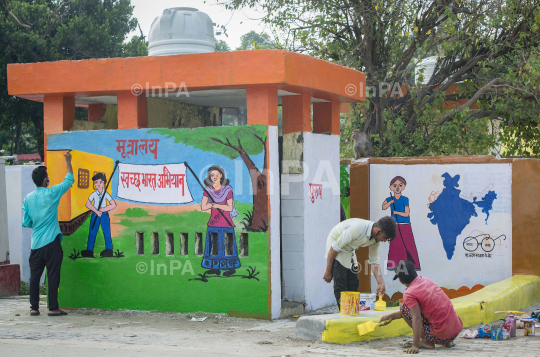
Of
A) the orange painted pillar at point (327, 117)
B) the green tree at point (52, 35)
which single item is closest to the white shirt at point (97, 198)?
the orange painted pillar at point (327, 117)

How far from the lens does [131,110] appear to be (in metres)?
7.38

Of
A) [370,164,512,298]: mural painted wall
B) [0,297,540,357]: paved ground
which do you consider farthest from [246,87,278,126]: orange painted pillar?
[370,164,512,298]: mural painted wall

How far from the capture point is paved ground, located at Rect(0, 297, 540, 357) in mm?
5062

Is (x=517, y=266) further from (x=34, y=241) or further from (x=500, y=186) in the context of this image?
(x=34, y=241)

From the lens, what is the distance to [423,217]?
8742 mm

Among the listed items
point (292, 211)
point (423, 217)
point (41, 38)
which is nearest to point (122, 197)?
point (292, 211)

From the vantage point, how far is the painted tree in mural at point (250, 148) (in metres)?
6.75

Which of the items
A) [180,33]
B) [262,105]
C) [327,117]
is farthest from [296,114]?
[180,33]

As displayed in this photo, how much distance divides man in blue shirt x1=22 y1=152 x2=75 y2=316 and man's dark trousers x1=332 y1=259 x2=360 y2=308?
11.5 ft

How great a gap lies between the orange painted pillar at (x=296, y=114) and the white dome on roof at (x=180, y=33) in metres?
1.44

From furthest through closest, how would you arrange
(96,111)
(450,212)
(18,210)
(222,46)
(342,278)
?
1. (222,46)
2. (18,210)
3. (96,111)
4. (450,212)
5. (342,278)

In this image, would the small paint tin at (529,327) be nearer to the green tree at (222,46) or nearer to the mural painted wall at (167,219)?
the mural painted wall at (167,219)

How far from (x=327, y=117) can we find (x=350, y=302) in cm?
357

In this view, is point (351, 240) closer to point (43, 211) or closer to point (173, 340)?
point (173, 340)
